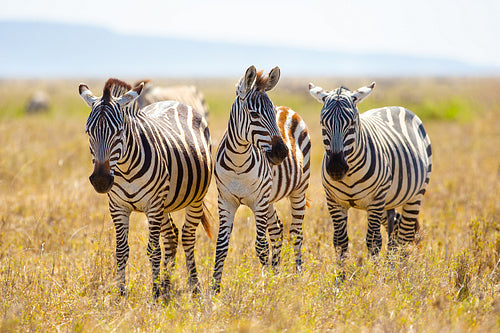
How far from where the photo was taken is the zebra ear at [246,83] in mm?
4586

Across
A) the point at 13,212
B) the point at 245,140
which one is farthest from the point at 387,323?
the point at 13,212

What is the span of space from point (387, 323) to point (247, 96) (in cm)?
243

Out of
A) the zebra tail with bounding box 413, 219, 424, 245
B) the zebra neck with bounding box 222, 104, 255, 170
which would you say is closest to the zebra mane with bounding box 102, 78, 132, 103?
the zebra neck with bounding box 222, 104, 255, 170

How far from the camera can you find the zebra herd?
4574mm

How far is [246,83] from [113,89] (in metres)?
1.31

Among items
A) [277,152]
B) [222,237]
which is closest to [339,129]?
[277,152]

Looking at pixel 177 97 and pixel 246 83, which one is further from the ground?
pixel 246 83

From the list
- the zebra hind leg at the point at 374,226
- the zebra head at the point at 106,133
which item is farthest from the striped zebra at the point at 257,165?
the zebra head at the point at 106,133

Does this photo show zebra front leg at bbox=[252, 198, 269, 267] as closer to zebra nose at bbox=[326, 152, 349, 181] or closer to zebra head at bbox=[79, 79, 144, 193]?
zebra nose at bbox=[326, 152, 349, 181]

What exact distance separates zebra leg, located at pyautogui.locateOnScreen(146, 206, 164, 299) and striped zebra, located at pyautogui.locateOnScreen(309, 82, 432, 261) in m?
1.81

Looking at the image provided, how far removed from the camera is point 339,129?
4816 mm

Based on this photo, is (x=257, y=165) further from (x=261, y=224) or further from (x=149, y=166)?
(x=149, y=166)

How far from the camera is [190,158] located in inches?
225

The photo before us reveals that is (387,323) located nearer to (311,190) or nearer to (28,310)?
(28,310)
